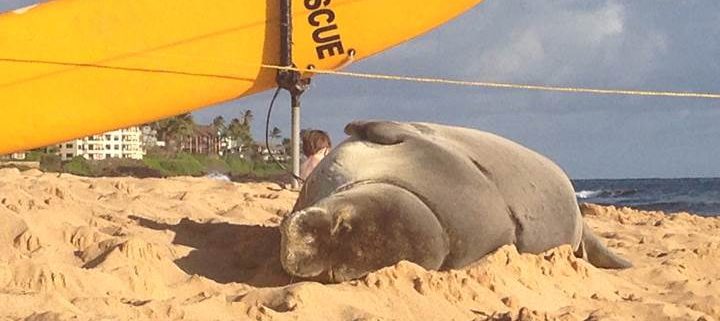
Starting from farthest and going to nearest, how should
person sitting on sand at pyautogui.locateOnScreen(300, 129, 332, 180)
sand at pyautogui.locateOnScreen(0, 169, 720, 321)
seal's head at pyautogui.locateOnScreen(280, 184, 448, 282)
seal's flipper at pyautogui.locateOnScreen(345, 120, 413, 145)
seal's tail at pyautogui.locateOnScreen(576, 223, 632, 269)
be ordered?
person sitting on sand at pyautogui.locateOnScreen(300, 129, 332, 180) < seal's tail at pyautogui.locateOnScreen(576, 223, 632, 269) < seal's flipper at pyautogui.locateOnScreen(345, 120, 413, 145) < seal's head at pyautogui.locateOnScreen(280, 184, 448, 282) < sand at pyautogui.locateOnScreen(0, 169, 720, 321)

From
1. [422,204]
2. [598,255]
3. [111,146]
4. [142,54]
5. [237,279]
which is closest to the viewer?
[422,204]

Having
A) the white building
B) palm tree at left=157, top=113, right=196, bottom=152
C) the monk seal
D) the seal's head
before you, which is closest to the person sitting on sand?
the monk seal

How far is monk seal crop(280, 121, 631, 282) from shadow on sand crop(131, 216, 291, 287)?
0.77 ft

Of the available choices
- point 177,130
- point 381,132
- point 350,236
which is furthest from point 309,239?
point 177,130

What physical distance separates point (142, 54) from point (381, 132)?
2022 millimetres

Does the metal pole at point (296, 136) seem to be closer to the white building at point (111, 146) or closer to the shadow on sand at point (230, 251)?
the shadow on sand at point (230, 251)

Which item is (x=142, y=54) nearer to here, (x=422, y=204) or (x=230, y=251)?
(x=230, y=251)

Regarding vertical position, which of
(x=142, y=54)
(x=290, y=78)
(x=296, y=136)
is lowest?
(x=296, y=136)

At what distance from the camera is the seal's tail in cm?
454

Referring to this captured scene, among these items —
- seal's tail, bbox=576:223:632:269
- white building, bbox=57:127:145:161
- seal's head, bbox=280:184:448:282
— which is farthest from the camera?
white building, bbox=57:127:145:161

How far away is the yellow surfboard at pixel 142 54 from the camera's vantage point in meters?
5.19

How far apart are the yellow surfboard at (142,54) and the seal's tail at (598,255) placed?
1.88 m

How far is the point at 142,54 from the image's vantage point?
539 cm

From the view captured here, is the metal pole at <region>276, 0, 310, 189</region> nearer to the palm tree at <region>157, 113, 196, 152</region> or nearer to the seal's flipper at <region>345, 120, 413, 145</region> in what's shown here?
the seal's flipper at <region>345, 120, 413, 145</region>
